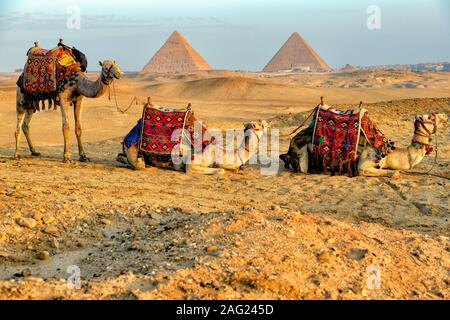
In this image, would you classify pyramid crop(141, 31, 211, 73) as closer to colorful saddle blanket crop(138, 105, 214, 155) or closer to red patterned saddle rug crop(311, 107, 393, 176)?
colorful saddle blanket crop(138, 105, 214, 155)

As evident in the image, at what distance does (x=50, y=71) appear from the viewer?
11.0m

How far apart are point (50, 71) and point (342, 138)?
4888 mm

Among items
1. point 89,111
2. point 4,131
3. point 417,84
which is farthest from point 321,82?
point 4,131

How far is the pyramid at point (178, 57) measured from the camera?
4970 inches

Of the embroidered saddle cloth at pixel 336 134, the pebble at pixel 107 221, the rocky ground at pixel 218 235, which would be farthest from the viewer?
the embroidered saddle cloth at pixel 336 134

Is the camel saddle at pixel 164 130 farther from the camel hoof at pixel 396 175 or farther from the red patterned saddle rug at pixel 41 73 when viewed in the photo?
the camel hoof at pixel 396 175

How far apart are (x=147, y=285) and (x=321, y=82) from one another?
71.5 meters

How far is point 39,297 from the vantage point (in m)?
4.70

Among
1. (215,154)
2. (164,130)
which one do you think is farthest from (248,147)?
(164,130)

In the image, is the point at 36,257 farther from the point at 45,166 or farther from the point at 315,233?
the point at 45,166

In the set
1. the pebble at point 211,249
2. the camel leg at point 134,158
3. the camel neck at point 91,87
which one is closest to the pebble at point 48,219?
the pebble at point 211,249

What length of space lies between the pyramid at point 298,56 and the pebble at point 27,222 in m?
133

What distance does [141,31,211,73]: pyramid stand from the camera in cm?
12625

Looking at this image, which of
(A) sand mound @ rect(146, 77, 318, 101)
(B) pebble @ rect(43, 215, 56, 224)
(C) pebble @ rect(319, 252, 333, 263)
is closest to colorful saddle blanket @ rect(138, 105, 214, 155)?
(B) pebble @ rect(43, 215, 56, 224)
